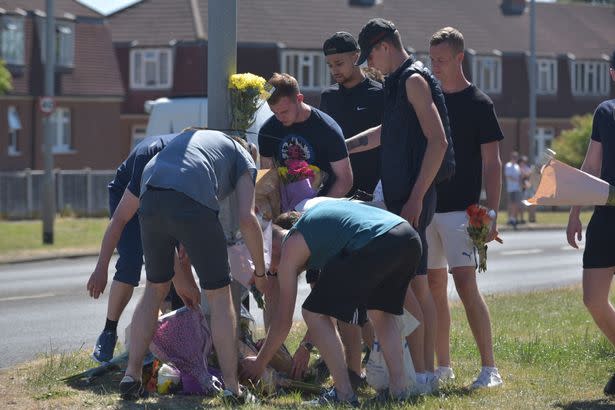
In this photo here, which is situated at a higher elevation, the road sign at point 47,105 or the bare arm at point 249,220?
the road sign at point 47,105

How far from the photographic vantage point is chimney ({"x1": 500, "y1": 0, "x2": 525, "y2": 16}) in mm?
68938

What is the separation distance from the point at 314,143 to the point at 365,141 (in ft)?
1.98

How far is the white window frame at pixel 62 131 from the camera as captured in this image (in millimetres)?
54094

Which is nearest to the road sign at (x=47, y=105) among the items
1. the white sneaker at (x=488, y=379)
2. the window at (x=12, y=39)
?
the white sneaker at (x=488, y=379)

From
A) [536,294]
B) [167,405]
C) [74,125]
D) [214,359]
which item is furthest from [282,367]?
[74,125]

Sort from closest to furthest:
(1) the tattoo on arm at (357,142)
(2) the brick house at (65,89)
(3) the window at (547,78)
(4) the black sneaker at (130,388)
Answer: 1. (4) the black sneaker at (130,388)
2. (1) the tattoo on arm at (357,142)
3. (2) the brick house at (65,89)
4. (3) the window at (547,78)

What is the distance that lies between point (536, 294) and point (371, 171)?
5876 mm

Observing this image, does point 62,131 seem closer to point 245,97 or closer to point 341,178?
point 245,97

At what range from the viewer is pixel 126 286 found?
30.1 feet

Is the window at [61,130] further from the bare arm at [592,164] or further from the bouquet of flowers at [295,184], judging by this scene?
the bare arm at [592,164]

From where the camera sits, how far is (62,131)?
178ft

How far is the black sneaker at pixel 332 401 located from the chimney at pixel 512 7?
206ft

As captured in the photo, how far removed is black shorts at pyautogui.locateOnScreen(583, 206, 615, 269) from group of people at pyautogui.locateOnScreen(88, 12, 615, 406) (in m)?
0.06

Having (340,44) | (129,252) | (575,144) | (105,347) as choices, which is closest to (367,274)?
(340,44)
